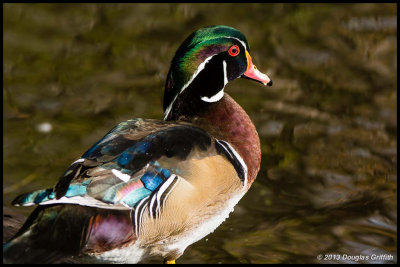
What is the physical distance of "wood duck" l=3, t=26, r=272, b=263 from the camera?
160 inches

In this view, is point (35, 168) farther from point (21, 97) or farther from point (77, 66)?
point (77, 66)

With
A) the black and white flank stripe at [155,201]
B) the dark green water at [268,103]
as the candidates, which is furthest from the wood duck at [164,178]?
the dark green water at [268,103]

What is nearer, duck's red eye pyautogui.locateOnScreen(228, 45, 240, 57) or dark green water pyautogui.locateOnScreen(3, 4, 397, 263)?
duck's red eye pyautogui.locateOnScreen(228, 45, 240, 57)

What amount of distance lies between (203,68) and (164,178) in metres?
0.92

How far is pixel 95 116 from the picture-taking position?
658 centimetres

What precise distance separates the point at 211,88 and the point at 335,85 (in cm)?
250

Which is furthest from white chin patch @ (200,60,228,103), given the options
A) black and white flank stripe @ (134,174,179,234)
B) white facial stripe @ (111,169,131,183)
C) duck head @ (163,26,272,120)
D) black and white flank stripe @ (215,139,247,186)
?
white facial stripe @ (111,169,131,183)

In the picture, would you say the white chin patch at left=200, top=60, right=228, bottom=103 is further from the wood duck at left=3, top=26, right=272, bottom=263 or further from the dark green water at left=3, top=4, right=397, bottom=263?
the dark green water at left=3, top=4, right=397, bottom=263

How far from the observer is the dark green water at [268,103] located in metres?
5.42

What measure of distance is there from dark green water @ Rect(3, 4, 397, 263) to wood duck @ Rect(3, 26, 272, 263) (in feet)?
2.27

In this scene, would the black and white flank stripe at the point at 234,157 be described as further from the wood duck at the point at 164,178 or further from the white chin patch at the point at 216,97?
the white chin patch at the point at 216,97

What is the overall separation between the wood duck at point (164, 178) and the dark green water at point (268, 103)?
0.69 metres

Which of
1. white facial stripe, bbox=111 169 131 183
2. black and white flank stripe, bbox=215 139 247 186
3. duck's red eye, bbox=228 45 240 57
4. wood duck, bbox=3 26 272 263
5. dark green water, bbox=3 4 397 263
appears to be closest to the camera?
wood duck, bbox=3 26 272 263

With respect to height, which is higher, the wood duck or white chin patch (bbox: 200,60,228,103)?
white chin patch (bbox: 200,60,228,103)
